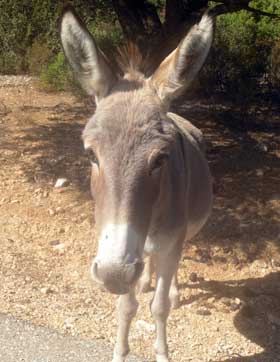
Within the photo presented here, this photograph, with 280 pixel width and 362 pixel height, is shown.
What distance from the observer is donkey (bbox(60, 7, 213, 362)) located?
8.85 feet

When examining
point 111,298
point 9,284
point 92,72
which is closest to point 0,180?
point 9,284

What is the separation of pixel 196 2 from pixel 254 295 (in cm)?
510

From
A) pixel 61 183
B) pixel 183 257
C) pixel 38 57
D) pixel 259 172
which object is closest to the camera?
pixel 183 257

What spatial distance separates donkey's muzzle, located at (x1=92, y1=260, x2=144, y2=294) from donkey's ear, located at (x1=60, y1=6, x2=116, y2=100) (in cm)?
111

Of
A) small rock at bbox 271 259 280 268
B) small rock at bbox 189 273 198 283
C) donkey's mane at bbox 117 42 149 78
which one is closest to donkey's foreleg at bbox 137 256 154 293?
small rock at bbox 189 273 198 283

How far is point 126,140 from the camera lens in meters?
2.79

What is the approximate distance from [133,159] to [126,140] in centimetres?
11

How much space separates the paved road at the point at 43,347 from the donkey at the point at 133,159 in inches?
8.2

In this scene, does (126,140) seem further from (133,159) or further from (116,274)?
(116,274)

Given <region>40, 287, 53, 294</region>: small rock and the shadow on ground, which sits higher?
<region>40, 287, 53, 294</region>: small rock

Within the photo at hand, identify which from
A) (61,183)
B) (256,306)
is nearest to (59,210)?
(61,183)

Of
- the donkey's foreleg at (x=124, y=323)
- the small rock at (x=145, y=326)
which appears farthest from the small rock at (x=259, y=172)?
the donkey's foreleg at (x=124, y=323)

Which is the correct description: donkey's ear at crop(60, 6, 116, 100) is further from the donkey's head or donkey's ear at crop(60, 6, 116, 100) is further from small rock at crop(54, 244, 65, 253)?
small rock at crop(54, 244, 65, 253)

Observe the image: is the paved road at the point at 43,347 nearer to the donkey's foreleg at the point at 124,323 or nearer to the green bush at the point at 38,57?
the donkey's foreleg at the point at 124,323
